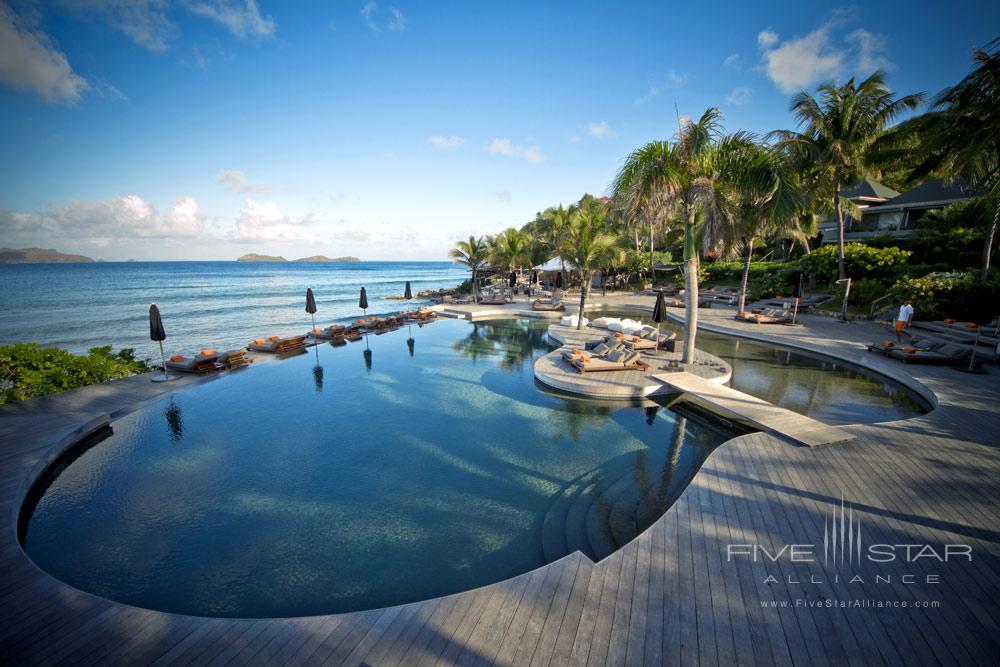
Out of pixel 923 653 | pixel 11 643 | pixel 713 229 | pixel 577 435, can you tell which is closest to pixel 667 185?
pixel 713 229

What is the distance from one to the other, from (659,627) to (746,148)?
39.3 ft

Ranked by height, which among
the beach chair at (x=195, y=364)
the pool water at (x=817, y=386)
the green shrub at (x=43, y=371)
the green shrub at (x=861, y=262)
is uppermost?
the green shrub at (x=861, y=262)

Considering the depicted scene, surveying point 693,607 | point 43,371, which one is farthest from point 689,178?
point 43,371

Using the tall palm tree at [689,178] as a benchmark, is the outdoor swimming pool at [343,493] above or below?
below

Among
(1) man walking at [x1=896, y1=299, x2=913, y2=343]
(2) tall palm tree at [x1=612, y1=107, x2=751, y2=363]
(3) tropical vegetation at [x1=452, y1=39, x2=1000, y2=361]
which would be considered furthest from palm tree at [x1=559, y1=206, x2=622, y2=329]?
(1) man walking at [x1=896, y1=299, x2=913, y2=343]

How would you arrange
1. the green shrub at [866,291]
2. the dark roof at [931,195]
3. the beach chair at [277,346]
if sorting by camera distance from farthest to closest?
the dark roof at [931,195], the green shrub at [866,291], the beach chair at [277,346]

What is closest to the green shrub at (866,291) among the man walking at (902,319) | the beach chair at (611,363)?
the man walking at (902,319)

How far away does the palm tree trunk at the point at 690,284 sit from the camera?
11398 millimetres

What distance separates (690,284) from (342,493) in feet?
36.3

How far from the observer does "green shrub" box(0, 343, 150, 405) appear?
9.55 metres

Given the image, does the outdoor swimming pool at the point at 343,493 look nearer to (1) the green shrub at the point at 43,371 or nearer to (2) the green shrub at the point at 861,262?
(1) the green shrub at the point at 43,371

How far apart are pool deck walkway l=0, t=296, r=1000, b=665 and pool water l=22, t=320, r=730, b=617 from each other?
905 millimetres

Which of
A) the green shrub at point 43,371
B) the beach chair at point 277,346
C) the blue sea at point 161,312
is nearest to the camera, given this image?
Answer: the green shrub at point 43,371

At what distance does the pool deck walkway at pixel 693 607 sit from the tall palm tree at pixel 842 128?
23.8 m
